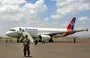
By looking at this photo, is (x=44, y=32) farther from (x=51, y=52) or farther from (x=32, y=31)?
(x=51, y=52)

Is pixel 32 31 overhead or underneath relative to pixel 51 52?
overhead

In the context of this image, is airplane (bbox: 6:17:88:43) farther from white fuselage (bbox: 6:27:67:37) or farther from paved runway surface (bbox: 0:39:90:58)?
paved runway surface (bbox: 0:39:90:58)

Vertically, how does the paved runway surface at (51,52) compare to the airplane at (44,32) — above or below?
below

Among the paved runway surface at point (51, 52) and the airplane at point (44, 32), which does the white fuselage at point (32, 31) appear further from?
the paved runway surface at point (51, 52)

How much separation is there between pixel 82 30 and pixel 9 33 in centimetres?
2105

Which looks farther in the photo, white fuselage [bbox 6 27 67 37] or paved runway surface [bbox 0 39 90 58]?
white fuselage [bbox 6 27 67 37]

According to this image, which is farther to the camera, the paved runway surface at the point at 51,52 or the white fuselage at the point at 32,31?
the white fuselage at the point at 32,31

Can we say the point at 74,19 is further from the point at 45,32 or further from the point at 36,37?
the point at 36,37

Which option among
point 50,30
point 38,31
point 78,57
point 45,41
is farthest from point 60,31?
point 78,57

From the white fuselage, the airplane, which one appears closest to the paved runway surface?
the airplane


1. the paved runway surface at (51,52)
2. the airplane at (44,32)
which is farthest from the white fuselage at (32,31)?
the paved runway surface at (51,52)

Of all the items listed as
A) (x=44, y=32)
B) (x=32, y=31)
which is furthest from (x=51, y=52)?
(x=44, y=32)

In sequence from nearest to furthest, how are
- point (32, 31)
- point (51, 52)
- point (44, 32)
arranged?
point (51, 52), point (32, 31), point (44, 32)

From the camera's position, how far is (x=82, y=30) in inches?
2717
